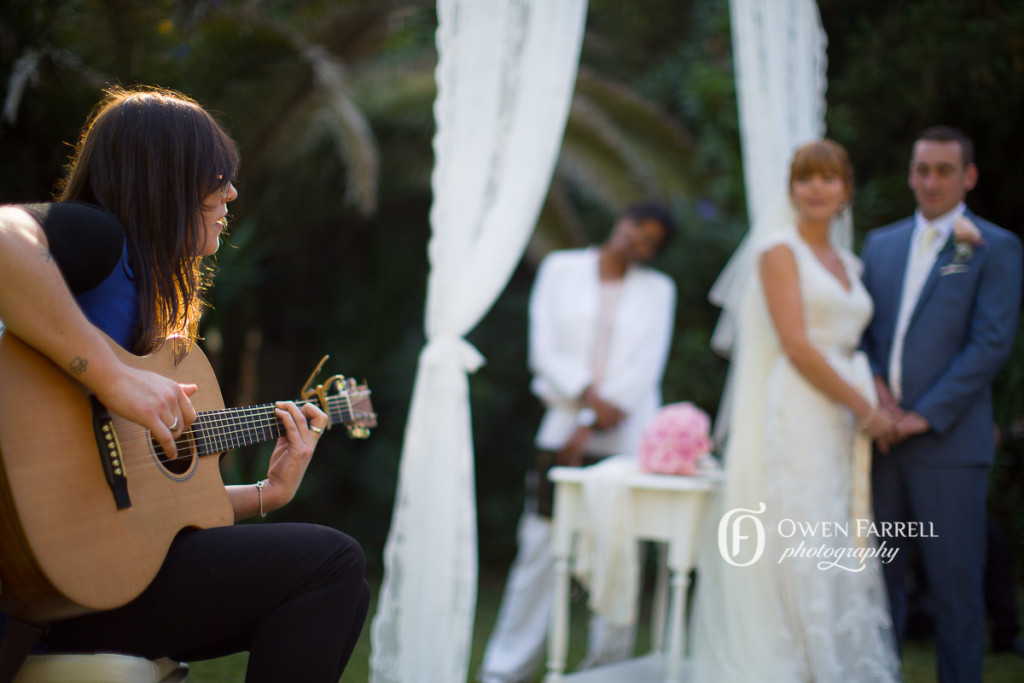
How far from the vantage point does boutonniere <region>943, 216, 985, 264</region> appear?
344cm

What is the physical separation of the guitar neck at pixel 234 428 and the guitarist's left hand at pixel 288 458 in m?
0.03

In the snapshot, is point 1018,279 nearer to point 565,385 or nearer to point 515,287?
point 565,385

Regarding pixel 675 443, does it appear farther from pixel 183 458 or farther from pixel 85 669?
pixel 85 669

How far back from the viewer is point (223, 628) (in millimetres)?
1843

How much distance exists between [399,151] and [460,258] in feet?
12.9

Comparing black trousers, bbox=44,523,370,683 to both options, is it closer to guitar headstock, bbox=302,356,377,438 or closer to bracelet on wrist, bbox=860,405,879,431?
guitar headstock, bbox=302,356,377,438

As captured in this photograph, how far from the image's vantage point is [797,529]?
11.4 ft

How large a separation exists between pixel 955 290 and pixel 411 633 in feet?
8.01

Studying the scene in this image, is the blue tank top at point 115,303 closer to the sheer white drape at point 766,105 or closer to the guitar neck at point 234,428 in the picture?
the guitar neck at point 234,428

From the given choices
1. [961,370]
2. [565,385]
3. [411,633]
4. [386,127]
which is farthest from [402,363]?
[961,370]

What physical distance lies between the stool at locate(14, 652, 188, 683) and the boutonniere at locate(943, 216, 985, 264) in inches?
124

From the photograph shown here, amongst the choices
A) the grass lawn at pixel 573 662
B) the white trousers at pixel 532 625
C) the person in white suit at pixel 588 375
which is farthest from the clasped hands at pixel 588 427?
the grass lawn at pixel 573 662

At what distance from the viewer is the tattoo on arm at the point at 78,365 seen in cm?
166

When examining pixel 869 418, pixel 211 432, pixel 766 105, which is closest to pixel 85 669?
pixel 211 432
